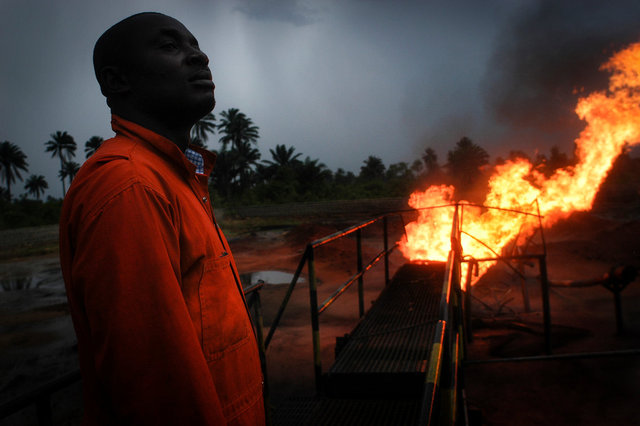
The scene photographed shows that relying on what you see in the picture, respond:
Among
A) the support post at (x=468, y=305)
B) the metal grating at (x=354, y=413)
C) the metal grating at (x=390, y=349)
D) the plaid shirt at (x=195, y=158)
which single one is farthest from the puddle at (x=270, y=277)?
the plaid shirt at (x=195, y=158)

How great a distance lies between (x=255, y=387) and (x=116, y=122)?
101 centimetres

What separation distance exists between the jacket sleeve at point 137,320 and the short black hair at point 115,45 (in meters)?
0.61

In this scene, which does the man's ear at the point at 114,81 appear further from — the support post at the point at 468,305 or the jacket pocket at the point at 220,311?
the support post at the point at 468,305

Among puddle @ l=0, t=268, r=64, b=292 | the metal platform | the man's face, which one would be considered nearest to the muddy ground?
puddle @ l=0, t=268, r=64, b=292

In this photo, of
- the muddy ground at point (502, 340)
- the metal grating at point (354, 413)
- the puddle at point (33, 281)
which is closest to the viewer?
the metal grating at point (354, 413)

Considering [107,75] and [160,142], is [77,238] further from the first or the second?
[107,75]

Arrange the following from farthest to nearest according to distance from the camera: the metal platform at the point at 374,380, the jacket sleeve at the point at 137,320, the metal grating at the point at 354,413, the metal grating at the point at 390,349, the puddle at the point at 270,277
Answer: the puddle at the point at 270,277 < the metal grating at the point at 390,349 < the metal platform at the point at 374,380 < the metal grating at the point at 354,413 < the jacket sleeve at the point at 137,320

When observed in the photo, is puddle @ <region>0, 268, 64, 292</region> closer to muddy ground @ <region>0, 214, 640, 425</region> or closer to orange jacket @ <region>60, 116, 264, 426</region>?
Result: muddy ground @ <region>0, 214, 640, 425</region>

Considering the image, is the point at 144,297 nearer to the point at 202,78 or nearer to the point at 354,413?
the point at 202,78

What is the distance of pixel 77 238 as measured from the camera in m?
0.88

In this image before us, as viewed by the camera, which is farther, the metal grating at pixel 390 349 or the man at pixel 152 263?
the metal grating at pixel 390 349

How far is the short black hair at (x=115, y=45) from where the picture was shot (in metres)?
1.21

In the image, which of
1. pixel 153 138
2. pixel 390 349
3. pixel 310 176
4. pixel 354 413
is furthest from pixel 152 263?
pixel 310 176

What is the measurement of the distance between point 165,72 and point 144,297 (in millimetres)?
800
